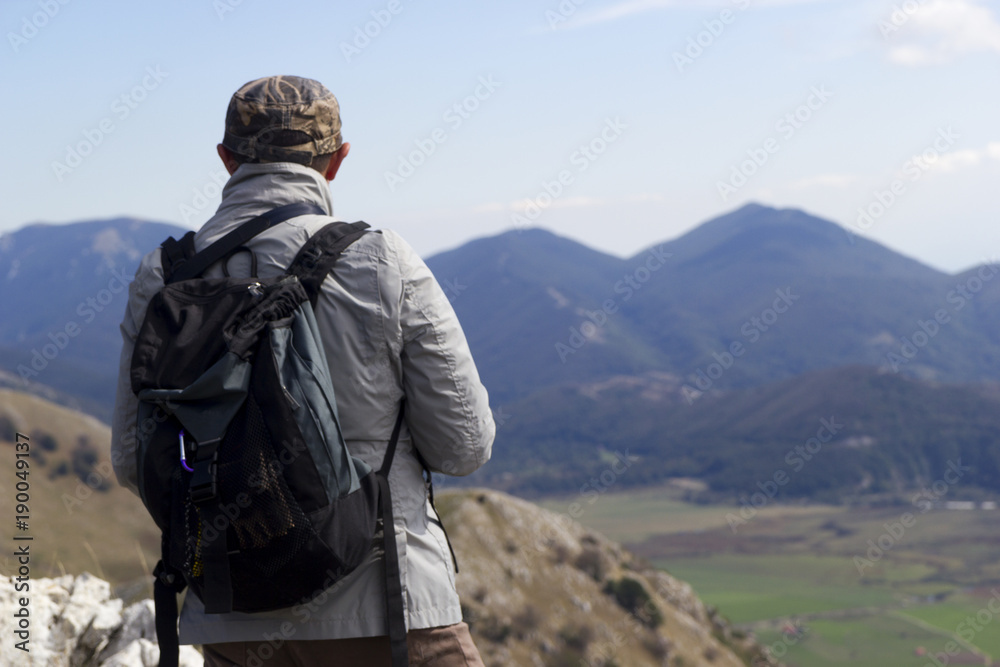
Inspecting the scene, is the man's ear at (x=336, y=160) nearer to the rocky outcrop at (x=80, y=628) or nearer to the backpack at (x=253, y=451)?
the backpack at (x=253, y=451)

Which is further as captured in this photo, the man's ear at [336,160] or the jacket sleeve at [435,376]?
the man's ear at [336,160]

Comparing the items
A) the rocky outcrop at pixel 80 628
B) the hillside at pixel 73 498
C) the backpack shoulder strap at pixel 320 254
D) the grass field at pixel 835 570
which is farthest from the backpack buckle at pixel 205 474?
the grass field at pixel 835 570

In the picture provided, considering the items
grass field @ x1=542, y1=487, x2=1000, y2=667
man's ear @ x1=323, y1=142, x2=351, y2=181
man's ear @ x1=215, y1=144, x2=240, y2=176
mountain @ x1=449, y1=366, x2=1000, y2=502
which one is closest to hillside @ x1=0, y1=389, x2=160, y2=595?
man's ear @ x1=215, y1=144, x2=240, y2=176

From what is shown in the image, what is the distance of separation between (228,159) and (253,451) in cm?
105

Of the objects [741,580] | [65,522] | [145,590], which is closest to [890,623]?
[741,580]

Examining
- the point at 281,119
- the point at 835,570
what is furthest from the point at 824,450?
the point at 281,119

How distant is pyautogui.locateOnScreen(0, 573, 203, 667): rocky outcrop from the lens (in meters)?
5.14

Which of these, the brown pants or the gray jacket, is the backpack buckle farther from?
the brown pants

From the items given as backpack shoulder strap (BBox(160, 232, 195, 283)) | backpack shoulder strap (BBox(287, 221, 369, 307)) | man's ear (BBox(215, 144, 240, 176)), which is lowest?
backpack shoulder strap (BBox(160, 232, 195, 283))

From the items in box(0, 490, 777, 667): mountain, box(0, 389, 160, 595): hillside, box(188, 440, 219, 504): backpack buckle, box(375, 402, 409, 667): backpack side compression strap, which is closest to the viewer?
box(188, 440, 219, 504): backpack buckle

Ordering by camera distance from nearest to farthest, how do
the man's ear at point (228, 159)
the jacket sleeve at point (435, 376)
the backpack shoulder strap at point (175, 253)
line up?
the jacket sleeve at point (435, 376), the backpack shoulder strap at point (175, 253), the man's ear at point (228, 159)

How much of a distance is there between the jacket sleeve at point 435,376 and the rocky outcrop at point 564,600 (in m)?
20.6

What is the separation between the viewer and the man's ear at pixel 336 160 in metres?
2.94

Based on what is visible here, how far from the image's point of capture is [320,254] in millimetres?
2553
